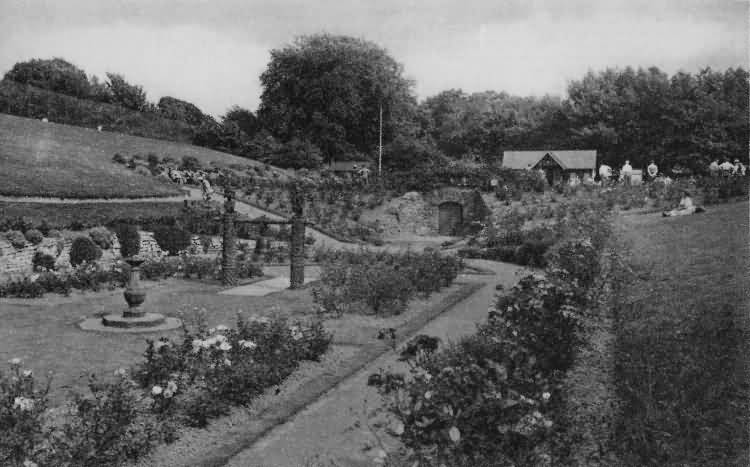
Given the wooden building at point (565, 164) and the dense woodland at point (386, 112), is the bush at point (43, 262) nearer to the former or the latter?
the dense woodland at point (386, 112)

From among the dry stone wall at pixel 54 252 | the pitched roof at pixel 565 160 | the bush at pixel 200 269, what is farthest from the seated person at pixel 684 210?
the pitched roof at pixel 565 160

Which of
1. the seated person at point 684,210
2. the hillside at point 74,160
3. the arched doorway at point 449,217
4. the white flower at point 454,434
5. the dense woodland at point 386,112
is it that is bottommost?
the arched doorway at point 449,217

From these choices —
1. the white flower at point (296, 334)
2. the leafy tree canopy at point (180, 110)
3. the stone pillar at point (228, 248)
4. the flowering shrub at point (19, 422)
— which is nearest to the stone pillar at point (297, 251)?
the stone pillar at point (228, 248)

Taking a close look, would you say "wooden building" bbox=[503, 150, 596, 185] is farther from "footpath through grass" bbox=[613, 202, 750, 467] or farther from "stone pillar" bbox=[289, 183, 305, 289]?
"footpath through grass" bbox=[613, 202, 750, 467]

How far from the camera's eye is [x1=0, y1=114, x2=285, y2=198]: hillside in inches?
912

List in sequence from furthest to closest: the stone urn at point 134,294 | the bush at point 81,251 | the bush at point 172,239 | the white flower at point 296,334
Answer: the bush at point 172,239 < the bush at point 81,251 < the stone urn at point 134,294 < the white flower at point 296,334

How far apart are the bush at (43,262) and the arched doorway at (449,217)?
23.4 metres

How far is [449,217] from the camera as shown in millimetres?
37375

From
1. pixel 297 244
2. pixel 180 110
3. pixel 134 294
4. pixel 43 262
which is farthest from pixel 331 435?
pixel 180 110

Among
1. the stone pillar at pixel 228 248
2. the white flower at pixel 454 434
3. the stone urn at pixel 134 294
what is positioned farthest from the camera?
the stone pillar at pixel 228 248

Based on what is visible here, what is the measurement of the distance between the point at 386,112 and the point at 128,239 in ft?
126

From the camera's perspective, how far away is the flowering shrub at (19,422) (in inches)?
186

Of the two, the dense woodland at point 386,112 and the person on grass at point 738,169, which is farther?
the dense woodland at point 386,112

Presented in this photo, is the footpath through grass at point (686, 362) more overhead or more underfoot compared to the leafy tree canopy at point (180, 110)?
more underfoot
